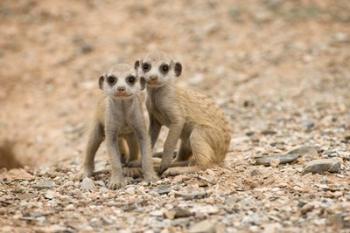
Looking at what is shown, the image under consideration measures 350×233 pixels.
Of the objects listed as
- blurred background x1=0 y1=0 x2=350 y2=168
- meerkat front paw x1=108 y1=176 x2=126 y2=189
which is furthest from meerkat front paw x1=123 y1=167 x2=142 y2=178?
blurred background x1=0 y1=0 x2=350 y2=168

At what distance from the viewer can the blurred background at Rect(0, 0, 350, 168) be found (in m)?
8.64

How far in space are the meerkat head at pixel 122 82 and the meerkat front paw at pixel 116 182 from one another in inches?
26.9

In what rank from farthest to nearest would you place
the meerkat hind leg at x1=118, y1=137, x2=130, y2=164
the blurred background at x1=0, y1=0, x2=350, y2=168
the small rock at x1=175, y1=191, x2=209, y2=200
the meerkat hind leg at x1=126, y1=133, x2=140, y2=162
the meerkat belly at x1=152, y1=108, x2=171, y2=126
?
the blurred background at x1=0, y1=0, x2=350, y2=168 < the meerkat hind leg at x1=118, y1=137, x2=130, y2=164 < the meerkat hind leg at x1=126, y1=133, x2=140, y2=162 < the meerkat belly at x1=152, y1=108, x2=171, y2=126 < the small rock at x1=175, y1=191, x2=209, y2=200

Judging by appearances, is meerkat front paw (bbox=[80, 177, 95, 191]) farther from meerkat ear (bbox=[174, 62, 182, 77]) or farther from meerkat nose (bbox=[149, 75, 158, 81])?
meerkat ear (bbox=[174, 62, 182, 77])

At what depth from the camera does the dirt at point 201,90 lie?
4590 mm

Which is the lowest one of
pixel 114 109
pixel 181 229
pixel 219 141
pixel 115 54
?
pixel 181 229

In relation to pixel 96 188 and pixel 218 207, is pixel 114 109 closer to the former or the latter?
→ pixel 96 188

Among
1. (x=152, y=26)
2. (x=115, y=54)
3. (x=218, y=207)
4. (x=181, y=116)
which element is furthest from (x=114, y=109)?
(x=152, y=26)

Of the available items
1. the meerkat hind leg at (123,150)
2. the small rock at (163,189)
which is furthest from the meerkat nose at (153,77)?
the small rock at (163,189)

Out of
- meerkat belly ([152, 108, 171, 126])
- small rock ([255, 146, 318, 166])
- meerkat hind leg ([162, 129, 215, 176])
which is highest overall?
meerkat belly ([152, 108, 171, 126])

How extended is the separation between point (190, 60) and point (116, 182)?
5.91 metres

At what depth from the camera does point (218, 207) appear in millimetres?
4668

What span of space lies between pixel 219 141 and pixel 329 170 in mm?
1045

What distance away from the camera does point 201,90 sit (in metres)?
9.83
